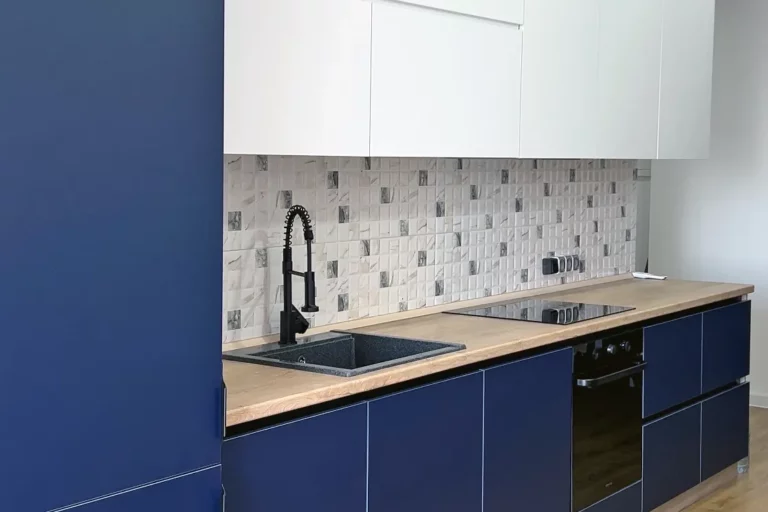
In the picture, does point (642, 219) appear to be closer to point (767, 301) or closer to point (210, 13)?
point (767, 301)

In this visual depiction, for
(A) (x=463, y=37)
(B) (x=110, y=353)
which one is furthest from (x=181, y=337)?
(A) (x=463, y=37)

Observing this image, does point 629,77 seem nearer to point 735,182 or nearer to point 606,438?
point 606,438

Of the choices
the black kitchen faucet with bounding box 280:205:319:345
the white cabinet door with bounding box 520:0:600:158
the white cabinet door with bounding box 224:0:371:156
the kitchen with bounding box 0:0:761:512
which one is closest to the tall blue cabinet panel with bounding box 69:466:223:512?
the kitchen with bounding box 0:0:761:512

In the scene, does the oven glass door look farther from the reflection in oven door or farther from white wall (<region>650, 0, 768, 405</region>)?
white wall (<region>650, 0, 768, 405</region>)

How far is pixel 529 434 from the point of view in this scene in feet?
10.6

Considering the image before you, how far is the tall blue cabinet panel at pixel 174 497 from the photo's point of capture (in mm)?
1865

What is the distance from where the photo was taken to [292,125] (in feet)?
8.70

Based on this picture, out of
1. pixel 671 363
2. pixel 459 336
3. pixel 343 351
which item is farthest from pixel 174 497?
pixel 671 363

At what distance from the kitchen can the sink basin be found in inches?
0.4

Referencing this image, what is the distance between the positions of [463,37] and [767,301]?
3.73 metres

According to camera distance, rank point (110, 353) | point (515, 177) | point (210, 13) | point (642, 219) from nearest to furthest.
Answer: point (110, 353)
point (210, 13)
point (515, 177)
point (642, 219)

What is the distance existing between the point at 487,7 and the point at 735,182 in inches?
137

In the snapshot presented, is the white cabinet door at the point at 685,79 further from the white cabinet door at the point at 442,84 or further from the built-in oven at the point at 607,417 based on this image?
the white cabinet door at the point at 442,84

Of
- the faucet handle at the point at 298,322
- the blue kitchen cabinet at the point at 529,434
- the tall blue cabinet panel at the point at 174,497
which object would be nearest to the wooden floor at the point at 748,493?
the blue kitchen cabinet at the point at 529,434
